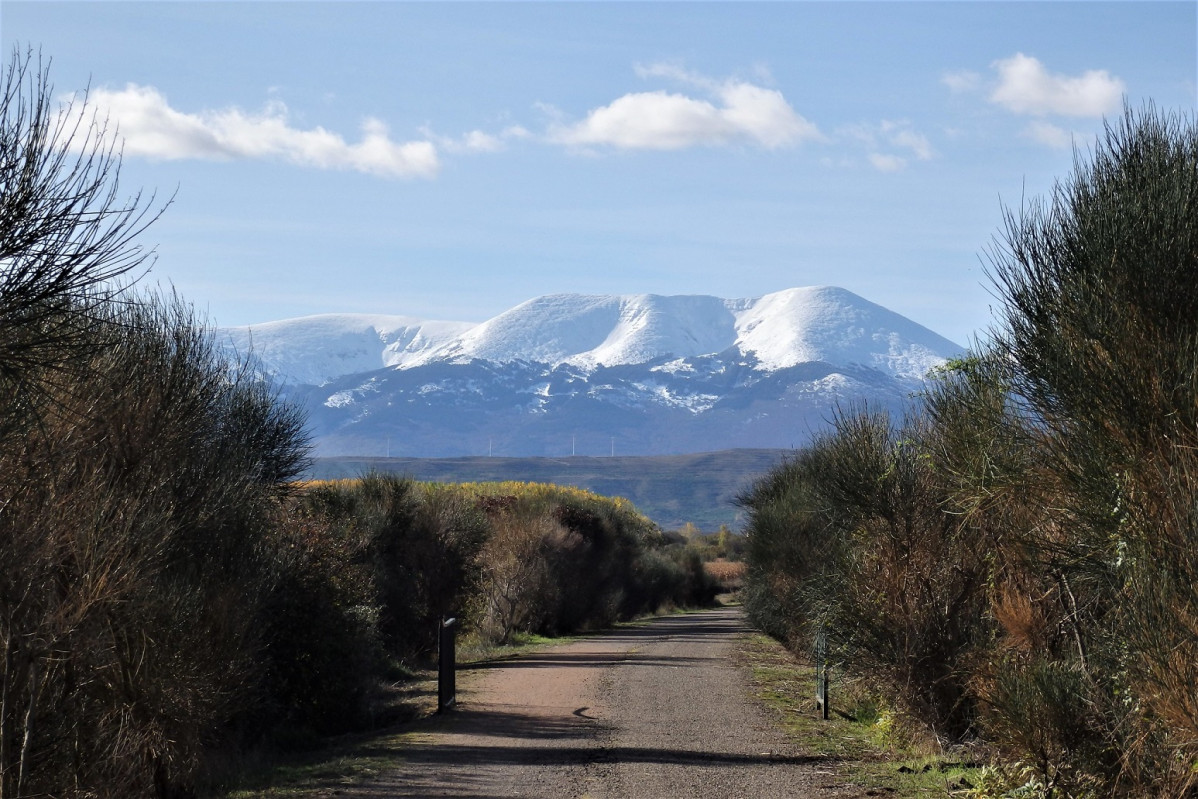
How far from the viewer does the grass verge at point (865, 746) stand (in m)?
12.6

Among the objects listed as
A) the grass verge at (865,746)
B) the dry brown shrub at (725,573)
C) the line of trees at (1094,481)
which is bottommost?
the dry brown shrub at (725,573)

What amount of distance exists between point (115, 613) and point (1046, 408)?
8338mm

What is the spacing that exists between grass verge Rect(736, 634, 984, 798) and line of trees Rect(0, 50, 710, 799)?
6929mm

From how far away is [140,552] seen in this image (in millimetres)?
9992

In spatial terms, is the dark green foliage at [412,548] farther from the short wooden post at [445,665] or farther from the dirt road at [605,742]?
the short wooden post at [445,665]

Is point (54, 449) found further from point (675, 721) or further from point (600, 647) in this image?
point (600, 647)

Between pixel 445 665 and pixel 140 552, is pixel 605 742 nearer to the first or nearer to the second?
pixel 445 665

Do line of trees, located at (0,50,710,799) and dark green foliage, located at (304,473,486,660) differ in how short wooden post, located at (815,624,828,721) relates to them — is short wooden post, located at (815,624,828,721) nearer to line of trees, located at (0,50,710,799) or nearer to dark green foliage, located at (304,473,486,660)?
line of trees, located at (0,50,710,799)

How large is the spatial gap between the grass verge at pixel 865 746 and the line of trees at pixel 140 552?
6.93 metres

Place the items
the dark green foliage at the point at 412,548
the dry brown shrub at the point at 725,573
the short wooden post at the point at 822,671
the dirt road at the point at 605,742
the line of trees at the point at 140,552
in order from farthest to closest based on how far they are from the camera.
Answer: the dry brown shrub at the point at 725,573, the dark green foliage at the point at 412,548, the short wooden post at the point at 822,671, the dirt road at the point at 605,742, the line of trees at the point at 140,552

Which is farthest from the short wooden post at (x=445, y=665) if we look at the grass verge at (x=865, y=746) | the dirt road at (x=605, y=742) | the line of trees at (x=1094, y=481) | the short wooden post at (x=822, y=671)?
the line of trees at (x=1094, y=481)

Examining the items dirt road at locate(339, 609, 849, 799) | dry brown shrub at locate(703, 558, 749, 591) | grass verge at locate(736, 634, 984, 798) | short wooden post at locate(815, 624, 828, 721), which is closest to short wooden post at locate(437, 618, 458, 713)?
dirt road at locate(339, 609, 849, 799)

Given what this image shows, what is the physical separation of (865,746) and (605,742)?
11.2 ft

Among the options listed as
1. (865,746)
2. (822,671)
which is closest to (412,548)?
(822,671)
